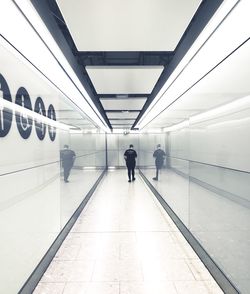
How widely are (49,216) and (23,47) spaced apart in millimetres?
2173

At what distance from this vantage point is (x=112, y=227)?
13.6 ft

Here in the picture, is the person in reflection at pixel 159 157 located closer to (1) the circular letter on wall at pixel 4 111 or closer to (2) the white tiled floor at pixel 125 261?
(2) the white tiled floor at pixel 125 261

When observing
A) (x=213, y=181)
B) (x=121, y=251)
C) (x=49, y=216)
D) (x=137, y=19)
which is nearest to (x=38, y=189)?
(x=49, y=216)

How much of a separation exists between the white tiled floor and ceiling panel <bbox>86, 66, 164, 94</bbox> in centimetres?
275

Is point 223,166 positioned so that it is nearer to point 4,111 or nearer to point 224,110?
point 224,110

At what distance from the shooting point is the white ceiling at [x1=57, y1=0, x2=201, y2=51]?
2111 millimetres

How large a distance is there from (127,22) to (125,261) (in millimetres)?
2753

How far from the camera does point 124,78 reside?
14.7 ft

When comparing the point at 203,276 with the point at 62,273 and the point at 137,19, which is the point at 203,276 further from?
the point at 137,19

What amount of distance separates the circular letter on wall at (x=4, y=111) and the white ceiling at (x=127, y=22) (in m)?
0.90

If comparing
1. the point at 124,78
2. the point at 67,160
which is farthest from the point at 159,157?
the point at 124,78

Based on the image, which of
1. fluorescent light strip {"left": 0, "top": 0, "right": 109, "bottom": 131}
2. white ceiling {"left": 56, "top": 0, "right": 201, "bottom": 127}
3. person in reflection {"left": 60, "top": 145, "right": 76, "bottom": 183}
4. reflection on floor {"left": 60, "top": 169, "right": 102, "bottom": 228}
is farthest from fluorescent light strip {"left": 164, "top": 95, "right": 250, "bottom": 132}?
reflection on floor {"left": 60, "top": 169, "right": 102, "bottom": 228}

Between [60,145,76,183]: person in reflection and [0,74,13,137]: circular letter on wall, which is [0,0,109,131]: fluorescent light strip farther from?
[60,145,76,183]: person in reflection

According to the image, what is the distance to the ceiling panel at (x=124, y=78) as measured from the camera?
393cm
